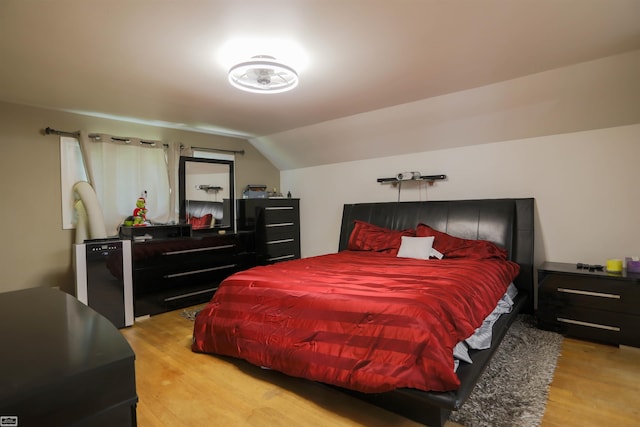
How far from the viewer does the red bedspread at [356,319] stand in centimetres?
173

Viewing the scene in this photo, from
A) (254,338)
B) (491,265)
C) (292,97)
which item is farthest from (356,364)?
(292,97)

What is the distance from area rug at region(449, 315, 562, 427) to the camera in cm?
178

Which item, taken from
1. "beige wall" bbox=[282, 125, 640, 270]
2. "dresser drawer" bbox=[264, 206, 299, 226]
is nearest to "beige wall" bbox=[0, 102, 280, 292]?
"dresser drawer" bbox=[264, 206, 299, 226]

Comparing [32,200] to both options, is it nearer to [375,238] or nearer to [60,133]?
[60,133]

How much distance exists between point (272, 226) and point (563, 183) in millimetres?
3531

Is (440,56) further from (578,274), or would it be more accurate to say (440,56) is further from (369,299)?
(578,274)

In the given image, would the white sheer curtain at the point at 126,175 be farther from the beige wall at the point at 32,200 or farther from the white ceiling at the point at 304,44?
the white ceiling at the point at 304,44

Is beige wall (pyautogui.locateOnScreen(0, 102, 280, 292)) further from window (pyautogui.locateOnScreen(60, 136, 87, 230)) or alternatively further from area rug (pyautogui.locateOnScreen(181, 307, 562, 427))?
area rug (pyautogui.locateOnScreen(181, 307, 562, 427))

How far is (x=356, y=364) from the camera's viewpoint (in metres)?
1.84

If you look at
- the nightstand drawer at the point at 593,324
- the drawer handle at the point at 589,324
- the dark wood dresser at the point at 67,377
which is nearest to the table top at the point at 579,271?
the nightstand drawer at the point at 593,324

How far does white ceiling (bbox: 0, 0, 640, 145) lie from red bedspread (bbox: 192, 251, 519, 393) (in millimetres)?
1598

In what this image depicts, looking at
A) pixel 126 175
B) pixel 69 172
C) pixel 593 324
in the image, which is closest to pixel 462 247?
pixel 593 324

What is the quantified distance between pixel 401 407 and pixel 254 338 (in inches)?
41.4

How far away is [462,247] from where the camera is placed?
3367 millimetres
